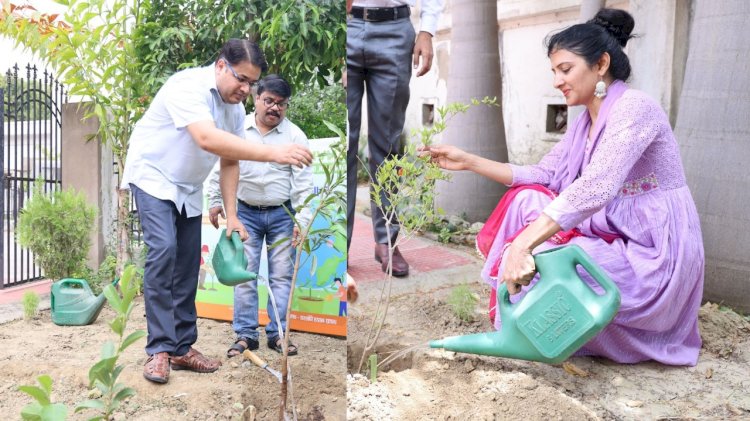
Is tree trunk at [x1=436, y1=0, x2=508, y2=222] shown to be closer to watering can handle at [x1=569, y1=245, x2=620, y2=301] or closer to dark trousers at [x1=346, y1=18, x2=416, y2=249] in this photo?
dark trousers at [x1=346, y1=18, x2=416, y2=249]

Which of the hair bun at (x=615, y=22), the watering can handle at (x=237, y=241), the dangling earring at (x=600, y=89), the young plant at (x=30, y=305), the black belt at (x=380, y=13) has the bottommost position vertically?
the young plant at (x=30, y=305)

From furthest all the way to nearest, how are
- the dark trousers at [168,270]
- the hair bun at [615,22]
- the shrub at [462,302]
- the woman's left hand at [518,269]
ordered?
the shrub at [462,302] → the hair bun at [615,22] → the woman's left hand at [518,269] → the dark trousers at [168,270]

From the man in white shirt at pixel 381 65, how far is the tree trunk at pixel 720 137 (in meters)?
1.57

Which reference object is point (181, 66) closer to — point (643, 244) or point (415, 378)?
point (415, 378)

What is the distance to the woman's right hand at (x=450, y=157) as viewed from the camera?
2795 millimetres

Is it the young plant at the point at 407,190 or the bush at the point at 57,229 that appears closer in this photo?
the bush at the point at 57,229

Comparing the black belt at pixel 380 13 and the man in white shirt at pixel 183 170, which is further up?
the black belt at pixel 380 13

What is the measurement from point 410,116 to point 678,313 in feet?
4.41

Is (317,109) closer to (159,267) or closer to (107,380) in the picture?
(159,267)

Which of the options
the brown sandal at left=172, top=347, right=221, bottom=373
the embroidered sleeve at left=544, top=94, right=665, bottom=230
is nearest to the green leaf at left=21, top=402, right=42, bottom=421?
the brown sandal at left=172, top=347, right=221, bottom=373

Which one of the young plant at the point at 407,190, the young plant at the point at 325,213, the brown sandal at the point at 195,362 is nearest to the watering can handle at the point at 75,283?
the brown sandal at the point at 195,362

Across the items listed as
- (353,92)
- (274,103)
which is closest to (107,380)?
(274,103)

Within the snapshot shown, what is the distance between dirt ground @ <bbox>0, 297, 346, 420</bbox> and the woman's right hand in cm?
83

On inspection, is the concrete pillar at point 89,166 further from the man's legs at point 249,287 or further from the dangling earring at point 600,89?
the dangling earring at point 600,89
